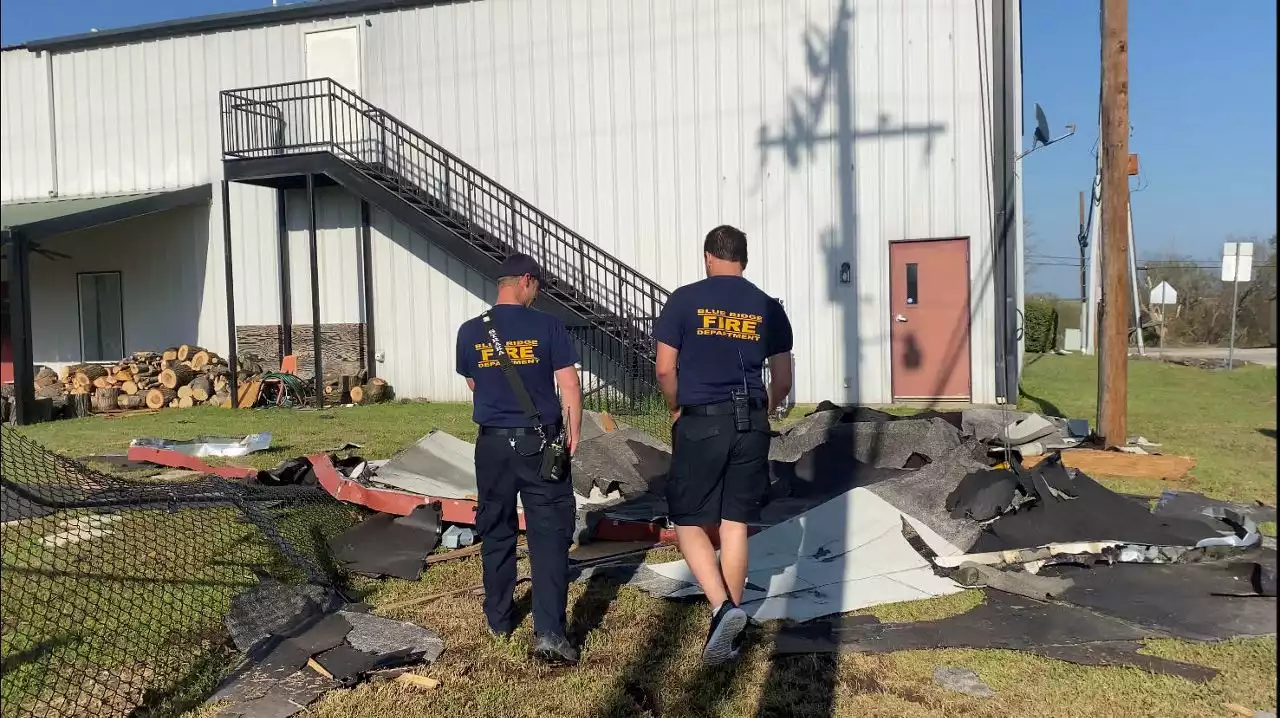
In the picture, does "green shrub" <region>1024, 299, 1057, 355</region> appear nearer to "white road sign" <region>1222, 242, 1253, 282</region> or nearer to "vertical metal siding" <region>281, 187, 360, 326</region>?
"vertical metal siding" <region>281, 187, 360, 326</region>

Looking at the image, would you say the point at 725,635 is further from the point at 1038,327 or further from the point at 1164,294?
the point at 1038,327

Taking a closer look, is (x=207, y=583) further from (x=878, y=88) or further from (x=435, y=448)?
(x=878, y=88)

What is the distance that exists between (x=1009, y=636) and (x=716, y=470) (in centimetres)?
152

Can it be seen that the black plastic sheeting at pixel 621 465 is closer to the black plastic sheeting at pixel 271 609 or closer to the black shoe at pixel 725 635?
the black plastic sheeting at pixel 271 609

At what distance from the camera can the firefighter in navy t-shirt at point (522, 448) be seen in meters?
3.82

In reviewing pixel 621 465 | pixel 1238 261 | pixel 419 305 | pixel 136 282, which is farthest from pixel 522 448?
pixel 136 282

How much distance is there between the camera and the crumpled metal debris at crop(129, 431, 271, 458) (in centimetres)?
828

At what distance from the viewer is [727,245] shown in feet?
12.6

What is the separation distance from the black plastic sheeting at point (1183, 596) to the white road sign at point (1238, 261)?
1.49 metres

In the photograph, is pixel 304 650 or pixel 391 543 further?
pixel 391 543

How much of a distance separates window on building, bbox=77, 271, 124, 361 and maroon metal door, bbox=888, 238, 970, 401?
1367 centimetres

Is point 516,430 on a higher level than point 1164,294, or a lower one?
lower

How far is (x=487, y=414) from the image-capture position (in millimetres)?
3865

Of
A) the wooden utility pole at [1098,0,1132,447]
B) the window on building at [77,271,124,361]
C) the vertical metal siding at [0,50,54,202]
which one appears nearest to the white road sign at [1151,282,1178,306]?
the wooden utility pole at [1098,0,1132,447]
